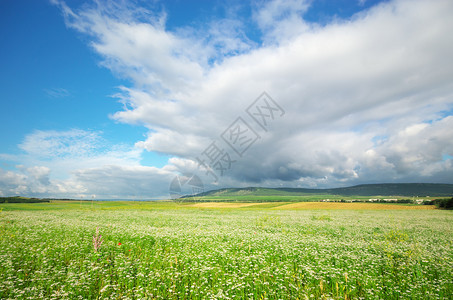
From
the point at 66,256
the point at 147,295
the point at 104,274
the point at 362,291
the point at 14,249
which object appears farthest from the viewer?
the point at 14,249

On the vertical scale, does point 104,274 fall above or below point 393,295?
above

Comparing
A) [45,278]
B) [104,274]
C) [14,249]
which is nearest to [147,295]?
[104,274]

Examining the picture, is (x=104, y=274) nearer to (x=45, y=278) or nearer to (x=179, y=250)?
(x=45, y=278)

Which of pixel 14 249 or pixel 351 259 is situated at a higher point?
pixel 14 249

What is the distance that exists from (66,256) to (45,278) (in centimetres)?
292

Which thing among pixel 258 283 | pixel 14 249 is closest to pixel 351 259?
pixel 258 283

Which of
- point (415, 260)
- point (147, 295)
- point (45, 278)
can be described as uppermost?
point (45, 278)

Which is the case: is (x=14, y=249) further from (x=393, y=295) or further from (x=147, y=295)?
(x=393, y=295)

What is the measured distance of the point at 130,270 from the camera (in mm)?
6957

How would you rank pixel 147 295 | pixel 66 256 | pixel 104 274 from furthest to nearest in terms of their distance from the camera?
pixel 66 256
pixel 104 274
pixel 147 295

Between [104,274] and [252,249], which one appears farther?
[252,249]

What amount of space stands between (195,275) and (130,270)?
2.36 m

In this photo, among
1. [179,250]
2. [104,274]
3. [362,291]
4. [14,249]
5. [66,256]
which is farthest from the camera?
[179,250]

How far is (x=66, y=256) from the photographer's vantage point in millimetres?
8188
